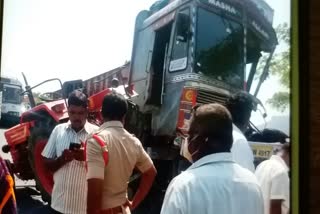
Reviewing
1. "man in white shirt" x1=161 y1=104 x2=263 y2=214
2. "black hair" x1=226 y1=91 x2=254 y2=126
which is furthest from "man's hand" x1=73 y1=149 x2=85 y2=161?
"black hair" x1=226 y1=91 x2=254 y2=126

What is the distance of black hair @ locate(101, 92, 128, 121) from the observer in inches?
52.3

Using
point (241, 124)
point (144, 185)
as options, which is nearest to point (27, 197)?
point (144, 185)

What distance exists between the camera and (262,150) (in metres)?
1.43

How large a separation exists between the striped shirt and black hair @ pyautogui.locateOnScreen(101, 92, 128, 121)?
0.06 metres

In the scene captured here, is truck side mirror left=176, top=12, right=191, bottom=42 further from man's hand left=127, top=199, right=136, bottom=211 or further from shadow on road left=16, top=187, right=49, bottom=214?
shadow on road left=16, top=187, right=49, bottom=214

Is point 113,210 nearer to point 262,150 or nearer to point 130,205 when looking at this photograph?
point 130,205

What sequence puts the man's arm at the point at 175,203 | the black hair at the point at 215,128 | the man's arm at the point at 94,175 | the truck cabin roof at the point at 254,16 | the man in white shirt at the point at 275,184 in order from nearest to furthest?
the man's arm at the point at 175,203 → the black hair at the point at 215,128 → the man's arm at the point at 94,175 → the man in white shirt at the point at 275,184 → the truck cabin roof at the point at 254,16

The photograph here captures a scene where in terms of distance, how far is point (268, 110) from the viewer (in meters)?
1.45

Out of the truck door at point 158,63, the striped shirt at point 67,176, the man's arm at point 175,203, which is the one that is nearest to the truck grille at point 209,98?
the truck door at point 158,63

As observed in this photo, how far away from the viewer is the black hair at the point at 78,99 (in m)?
1.35

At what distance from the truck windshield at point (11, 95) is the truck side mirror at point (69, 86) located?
0.14 m

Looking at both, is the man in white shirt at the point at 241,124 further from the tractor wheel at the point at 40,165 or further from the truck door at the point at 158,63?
the tractor wheel at the point at 40,165

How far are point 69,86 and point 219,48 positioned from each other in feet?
1.68

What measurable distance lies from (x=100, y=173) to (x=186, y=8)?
0.61 meters
